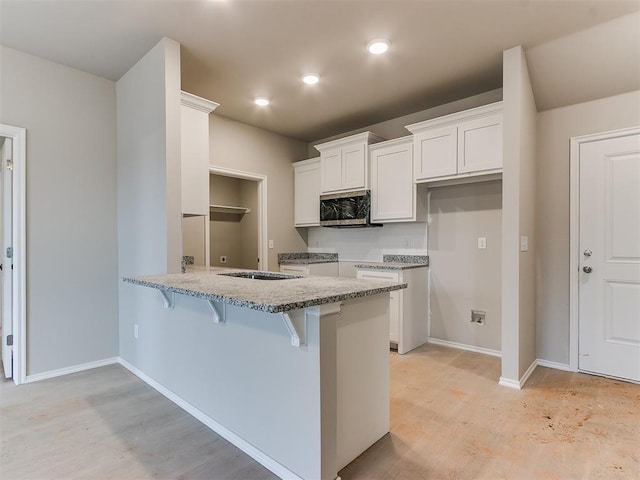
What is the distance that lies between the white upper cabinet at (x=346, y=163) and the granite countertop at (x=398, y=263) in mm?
927

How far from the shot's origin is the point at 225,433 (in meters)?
2.02

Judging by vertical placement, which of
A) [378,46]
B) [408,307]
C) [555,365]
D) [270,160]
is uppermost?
[378,46]

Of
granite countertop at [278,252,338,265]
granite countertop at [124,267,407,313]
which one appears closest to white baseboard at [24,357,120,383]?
granite countertop at [124,267,407,313]

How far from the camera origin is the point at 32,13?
2.27 m

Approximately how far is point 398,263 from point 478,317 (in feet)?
3.31

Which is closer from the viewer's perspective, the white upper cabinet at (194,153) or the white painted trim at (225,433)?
the white painted trim at (225,433)

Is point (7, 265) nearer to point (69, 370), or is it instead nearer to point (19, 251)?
point (19, 251)

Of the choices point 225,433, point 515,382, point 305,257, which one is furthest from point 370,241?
point 225,433

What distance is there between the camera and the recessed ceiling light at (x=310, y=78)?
3.12m

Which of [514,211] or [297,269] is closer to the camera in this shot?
[514,211]

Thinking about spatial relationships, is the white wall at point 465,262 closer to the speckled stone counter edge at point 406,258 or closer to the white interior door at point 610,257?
the speckled stone counter edge at point 406,258

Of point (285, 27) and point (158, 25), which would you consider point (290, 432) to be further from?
point (158, 25)

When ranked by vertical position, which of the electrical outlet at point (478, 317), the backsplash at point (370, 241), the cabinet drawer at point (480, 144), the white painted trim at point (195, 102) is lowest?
the electrical outlet at point (478, 317)

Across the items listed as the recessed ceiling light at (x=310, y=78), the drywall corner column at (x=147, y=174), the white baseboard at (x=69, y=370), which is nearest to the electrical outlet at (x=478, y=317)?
the recessed ceiling light at (x=310, y=78)
